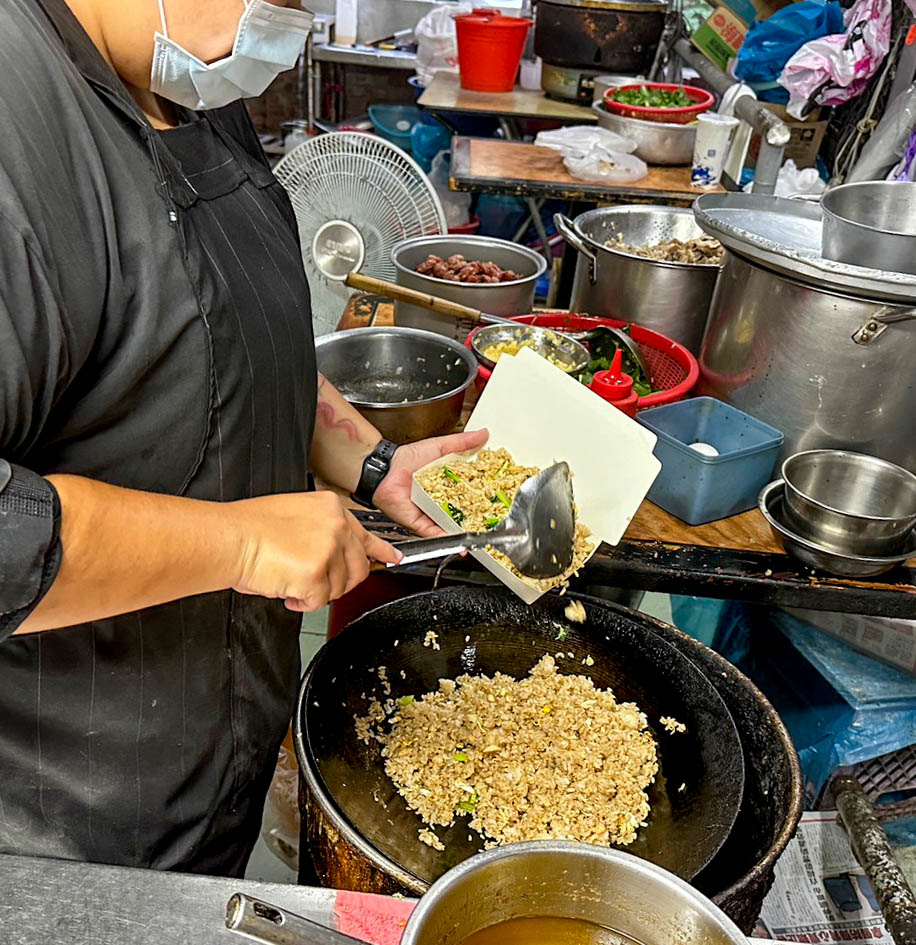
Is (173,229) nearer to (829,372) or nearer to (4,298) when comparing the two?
(4,298)

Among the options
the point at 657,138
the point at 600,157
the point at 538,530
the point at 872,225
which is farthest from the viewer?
the point at 657,138

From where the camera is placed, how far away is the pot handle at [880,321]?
1.65m

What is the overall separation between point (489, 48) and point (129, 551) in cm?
443

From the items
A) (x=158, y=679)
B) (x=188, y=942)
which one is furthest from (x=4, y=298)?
(x=188, y=942)

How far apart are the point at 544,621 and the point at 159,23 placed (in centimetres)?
112

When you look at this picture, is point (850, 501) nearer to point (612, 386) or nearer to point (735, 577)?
point (735, 577)

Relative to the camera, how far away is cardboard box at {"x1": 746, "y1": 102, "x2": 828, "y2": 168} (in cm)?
390

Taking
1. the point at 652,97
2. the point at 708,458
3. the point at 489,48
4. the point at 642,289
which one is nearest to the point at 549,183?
the point at 652,97

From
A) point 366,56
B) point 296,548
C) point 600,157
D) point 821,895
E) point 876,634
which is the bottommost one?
point 821,895

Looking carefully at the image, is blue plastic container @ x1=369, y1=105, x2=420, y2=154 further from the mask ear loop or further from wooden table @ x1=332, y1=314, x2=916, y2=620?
the mask ear loop

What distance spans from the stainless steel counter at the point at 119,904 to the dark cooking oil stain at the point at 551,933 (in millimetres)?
252

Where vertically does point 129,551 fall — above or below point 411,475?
above

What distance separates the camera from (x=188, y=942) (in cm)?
95

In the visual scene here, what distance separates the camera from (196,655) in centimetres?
121
